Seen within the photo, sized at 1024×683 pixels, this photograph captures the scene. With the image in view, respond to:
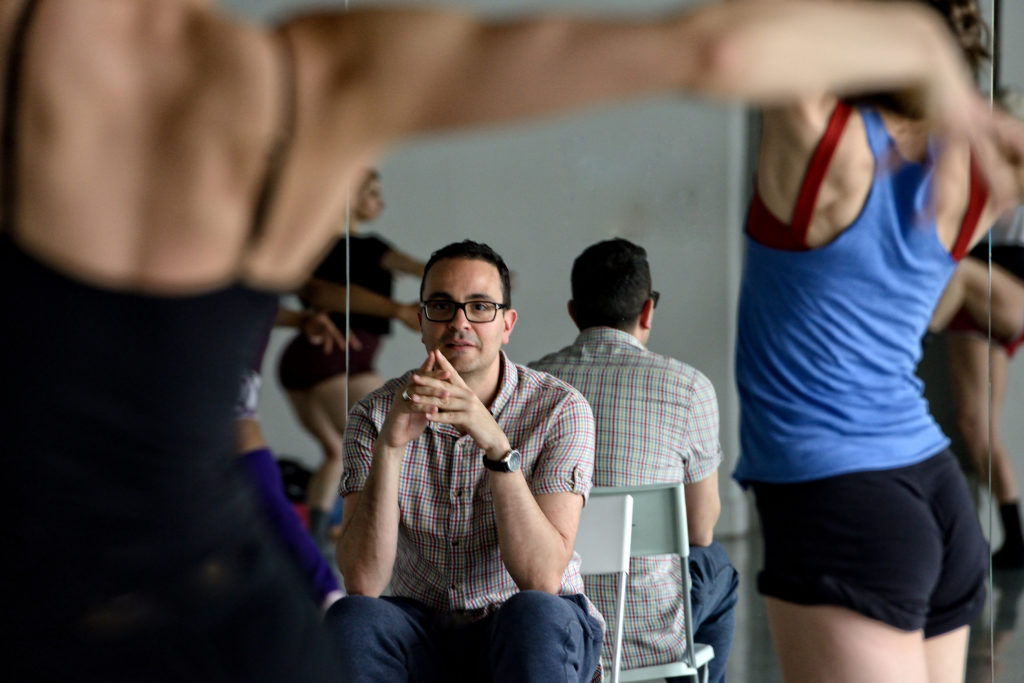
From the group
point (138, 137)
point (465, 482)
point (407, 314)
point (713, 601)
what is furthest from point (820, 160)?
point (407, 314)

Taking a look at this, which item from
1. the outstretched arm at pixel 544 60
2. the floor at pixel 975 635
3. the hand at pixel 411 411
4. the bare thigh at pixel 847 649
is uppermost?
the outstretched arm at pixel 544 60

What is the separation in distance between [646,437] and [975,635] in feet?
5.38

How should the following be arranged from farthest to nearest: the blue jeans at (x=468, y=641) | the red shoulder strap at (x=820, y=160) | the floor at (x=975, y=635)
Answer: the floor at (x=975, y=635) → the blue jeans at (x=468, y=641) → the red shoulder strap at (x=820, y=160)

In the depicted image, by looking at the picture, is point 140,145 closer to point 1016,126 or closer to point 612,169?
point 1016,126

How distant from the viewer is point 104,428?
684 mm

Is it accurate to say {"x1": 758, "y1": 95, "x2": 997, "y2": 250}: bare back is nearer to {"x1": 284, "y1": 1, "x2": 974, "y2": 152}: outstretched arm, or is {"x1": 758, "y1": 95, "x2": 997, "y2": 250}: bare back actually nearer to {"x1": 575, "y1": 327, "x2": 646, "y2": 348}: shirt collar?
{"x1": 284, "y1": 1, "x2": 974, "y2": 152}: outstretched arm

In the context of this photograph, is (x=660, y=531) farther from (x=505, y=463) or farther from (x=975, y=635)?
(x=975, y=635)

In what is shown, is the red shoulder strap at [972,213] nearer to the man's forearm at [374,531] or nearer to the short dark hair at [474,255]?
the man's forearm at [374,531]

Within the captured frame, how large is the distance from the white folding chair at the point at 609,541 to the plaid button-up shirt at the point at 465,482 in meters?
0.11

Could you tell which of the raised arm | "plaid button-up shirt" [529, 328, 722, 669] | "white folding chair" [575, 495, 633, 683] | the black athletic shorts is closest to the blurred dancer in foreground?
the black athletic shorts

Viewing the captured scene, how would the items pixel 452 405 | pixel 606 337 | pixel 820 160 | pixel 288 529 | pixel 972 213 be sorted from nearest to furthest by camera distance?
1. pixel 820 160
2. pixel 972 213
3. pixel 452 405
4. pixel 288 529
5. pixel 606 337

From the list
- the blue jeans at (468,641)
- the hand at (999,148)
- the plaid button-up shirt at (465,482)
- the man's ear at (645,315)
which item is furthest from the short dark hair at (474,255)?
the hand at (999,148)

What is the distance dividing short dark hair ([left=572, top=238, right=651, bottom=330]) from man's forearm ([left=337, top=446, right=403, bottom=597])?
0.87 meters

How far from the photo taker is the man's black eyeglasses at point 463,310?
2.48 m
